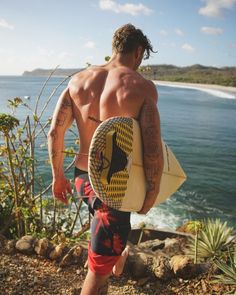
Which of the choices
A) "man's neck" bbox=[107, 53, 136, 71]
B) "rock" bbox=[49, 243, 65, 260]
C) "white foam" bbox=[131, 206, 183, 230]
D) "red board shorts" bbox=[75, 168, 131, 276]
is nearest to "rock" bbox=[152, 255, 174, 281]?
"rock" bbox=[49, 243, 65, 260]

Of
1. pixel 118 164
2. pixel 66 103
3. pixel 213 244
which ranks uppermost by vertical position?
pixel 66 103

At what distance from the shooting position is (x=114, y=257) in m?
2.54

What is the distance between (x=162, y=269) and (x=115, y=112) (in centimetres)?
201

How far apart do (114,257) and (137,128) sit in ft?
3.02

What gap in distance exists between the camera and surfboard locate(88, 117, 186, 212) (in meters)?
2.26

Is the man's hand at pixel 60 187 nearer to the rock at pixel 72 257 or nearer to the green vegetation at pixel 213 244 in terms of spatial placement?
the rock at pixel 72 257

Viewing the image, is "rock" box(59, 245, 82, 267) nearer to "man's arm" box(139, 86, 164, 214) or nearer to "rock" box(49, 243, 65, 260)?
"rock" box(49, 243, 65, 260)

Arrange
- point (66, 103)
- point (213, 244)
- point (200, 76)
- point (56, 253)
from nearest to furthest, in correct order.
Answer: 1. point (66, 103)
2. point (56, 253)
3. point (213, 244)
4. point (200, 76)

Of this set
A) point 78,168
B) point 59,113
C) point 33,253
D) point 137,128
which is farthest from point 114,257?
point 33,253

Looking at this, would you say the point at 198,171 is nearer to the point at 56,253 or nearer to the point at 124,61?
the point at 56,253

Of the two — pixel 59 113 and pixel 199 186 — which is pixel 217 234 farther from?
pixel 199 186

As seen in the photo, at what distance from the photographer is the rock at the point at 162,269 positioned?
366 cm

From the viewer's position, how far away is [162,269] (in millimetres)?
3686

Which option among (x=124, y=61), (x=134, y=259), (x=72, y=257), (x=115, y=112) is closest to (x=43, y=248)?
(x=72, y=257)
